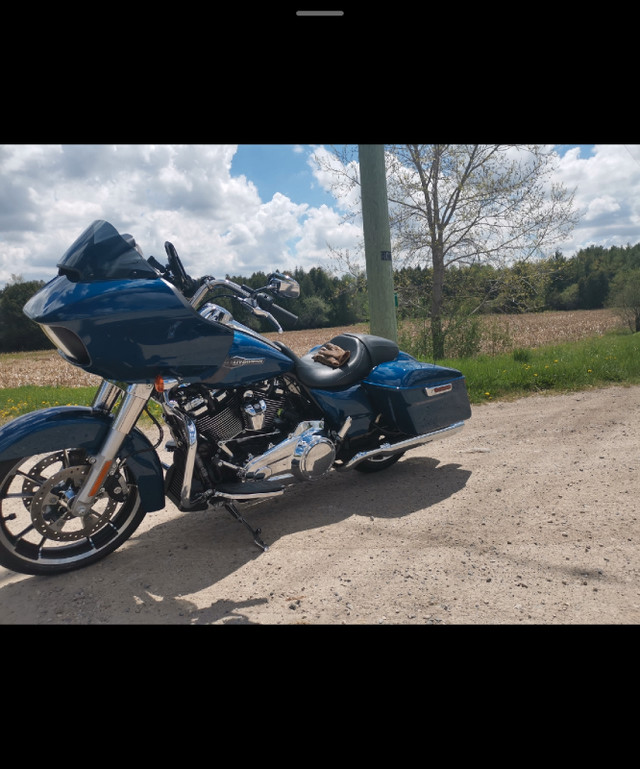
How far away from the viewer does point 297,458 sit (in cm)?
328

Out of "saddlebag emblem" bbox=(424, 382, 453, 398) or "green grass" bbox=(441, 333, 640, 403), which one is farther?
"green grass" bbox=(441, 333, 640, 403)

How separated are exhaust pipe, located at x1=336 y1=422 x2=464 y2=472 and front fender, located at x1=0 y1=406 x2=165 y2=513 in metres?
1.39

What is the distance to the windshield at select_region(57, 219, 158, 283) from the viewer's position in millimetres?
2600

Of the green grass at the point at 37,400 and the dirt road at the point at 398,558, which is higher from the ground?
the green grass at the point at 37,400

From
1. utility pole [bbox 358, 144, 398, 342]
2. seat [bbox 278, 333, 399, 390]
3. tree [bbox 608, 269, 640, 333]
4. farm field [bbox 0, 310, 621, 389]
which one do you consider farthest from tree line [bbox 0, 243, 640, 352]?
tree [bbox 608, 269, 640, 333]

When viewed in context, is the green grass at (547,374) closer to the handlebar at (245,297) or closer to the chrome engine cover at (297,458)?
the chrome engine cover at (297,458)

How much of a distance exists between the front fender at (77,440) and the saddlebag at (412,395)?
1761mm

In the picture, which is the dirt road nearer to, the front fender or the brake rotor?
the brake rotor

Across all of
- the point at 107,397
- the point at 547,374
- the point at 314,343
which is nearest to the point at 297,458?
the point at 107,397

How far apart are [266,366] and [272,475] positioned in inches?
27.2

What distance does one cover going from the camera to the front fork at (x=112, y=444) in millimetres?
2730

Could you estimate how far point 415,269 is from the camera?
10.9m

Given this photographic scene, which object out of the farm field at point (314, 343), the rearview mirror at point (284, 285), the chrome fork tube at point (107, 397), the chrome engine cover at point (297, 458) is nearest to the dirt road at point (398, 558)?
the chrome engine cover at point (297, 458)

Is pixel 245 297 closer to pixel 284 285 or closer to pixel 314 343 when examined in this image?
pixel 284 285
